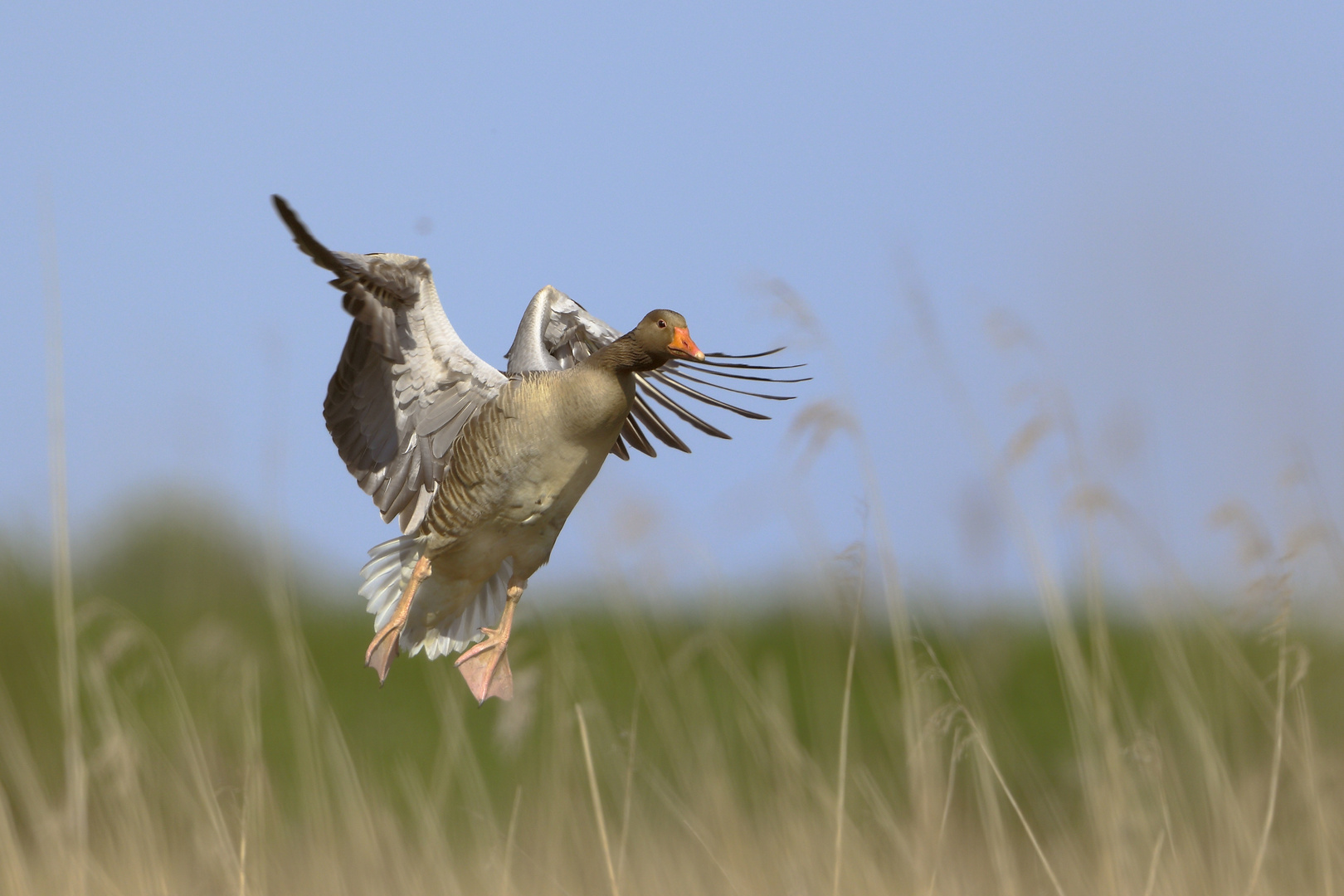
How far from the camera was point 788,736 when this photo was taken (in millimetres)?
4355

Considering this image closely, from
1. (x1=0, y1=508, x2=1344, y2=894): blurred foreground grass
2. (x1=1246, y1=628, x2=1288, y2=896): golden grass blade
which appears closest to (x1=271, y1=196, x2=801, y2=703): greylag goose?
(x1=0, y1=508, x2=1344, y2=894): blurred foreground grass

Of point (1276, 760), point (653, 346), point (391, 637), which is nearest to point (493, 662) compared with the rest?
point (391, 637)

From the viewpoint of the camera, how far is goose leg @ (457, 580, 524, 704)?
4.45 meters

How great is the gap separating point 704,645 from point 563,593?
172 cm

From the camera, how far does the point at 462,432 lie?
15.8 ft

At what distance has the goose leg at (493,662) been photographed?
4.45 m

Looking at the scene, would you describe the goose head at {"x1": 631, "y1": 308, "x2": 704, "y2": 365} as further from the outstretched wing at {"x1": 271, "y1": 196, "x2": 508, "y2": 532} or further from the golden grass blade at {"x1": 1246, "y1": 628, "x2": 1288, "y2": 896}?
the golden grass blade at {"x1": 1246, "y1": 628, "x2": 1288, "y2": 896}

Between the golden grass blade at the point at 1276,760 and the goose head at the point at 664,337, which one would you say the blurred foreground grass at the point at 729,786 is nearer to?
the golden grass blade at the point at 1276,760

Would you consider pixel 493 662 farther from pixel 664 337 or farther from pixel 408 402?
pixel 664 337

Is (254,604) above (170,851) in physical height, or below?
above

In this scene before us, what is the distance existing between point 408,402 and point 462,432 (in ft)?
1.27

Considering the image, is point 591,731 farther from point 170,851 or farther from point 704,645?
point 170,851

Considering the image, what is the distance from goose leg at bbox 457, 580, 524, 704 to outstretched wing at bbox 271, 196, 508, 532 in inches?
25.4

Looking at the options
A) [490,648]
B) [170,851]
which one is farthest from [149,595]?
[490,648]
